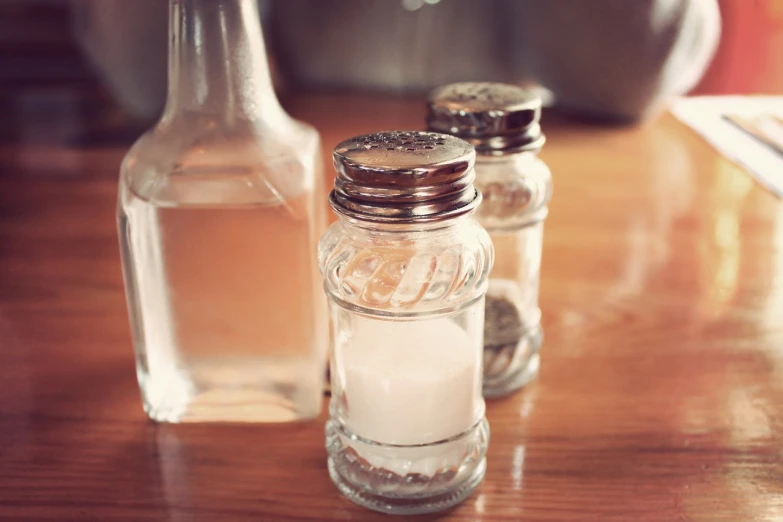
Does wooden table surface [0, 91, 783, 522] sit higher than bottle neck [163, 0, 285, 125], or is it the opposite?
bottle neck [163, 0, 285, 125]

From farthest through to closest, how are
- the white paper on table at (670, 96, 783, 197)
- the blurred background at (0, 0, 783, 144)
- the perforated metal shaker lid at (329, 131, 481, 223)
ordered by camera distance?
1. the blurred background at (0, 0, 783, 144)
2. the white paper on table at (670, 96, 783, 197)
3. the perforated metal shaker lid at (329, 131, 481, 223)

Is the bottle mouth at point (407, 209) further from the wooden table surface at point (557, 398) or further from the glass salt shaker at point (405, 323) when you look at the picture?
the wooden table surface at point (557, 398)

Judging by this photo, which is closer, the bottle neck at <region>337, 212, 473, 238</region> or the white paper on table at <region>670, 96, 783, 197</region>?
the bottle neck at <region>337, 212, 473, 238</region>

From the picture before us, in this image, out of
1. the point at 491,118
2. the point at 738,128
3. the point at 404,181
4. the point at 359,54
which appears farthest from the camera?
the point at 359,54

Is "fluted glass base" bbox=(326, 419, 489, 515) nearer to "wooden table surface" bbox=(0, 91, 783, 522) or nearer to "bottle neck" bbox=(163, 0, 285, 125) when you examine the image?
"wooden table surface" bbox=(0, 91, 783, 522)

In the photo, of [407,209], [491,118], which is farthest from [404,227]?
[491,118]

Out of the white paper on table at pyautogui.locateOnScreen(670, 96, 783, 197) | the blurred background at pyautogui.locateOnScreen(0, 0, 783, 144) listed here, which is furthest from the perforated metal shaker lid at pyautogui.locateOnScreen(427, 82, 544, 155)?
the blurred background at pyautogui.locateOnScreen(0, 0, 783, 144)

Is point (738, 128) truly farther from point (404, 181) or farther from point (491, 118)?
point (404, 181)
